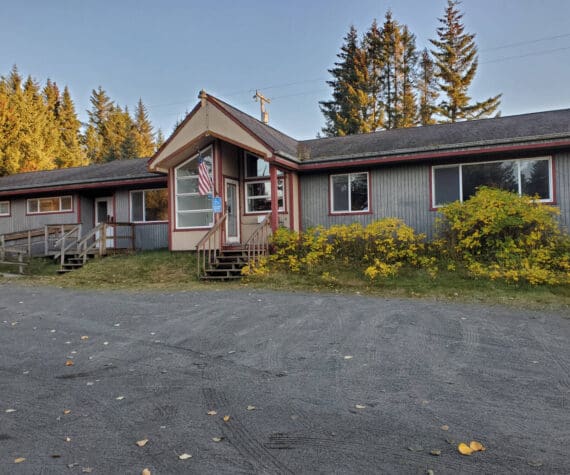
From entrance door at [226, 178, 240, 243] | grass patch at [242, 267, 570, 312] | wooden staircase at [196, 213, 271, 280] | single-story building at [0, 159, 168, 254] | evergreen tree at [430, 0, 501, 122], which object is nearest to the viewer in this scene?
grass patch at [242, 267, 570, 312]

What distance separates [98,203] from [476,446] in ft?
58.6

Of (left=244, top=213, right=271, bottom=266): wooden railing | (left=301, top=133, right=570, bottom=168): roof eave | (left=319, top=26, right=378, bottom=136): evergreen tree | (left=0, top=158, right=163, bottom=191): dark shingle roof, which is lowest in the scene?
(left=244, top=213, right=271, bottom=266): wooden railing

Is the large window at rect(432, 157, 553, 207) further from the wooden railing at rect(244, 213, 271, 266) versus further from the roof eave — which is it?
the wooden railing at rect(244, 213, 271, 266)

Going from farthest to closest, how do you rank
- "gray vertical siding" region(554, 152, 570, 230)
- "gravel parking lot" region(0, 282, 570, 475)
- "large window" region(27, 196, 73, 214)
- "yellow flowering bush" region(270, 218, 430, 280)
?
"large window" region(27, 196, 73, 214) → "gray vertical siding" region(554, 152, 570, 230) → "yellow flowering bush" region(270, 218, 430, 280) → "gravel parking lot" region(0, 282, 570, 475)

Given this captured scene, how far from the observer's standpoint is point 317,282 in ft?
32.3

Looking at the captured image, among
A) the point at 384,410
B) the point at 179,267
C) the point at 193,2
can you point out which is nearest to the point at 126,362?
the point at 384,410

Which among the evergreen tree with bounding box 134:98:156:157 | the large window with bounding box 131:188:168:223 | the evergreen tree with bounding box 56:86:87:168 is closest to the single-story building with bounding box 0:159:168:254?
the large window with bounding box 131:188:168:223

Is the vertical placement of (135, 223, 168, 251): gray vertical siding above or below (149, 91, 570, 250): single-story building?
below

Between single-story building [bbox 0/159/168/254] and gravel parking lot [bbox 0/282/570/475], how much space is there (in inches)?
383

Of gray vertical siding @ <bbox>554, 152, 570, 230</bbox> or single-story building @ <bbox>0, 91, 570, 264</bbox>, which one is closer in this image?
gray vertical siding @ <bbox>554, 152, 570, 230</bbox>

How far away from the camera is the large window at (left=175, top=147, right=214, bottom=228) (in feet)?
44.9

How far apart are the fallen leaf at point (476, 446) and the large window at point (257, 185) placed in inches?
455

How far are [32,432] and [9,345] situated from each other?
3.04 meters

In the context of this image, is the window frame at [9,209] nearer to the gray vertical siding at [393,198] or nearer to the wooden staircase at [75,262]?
the wooden staircase at [75,262]
